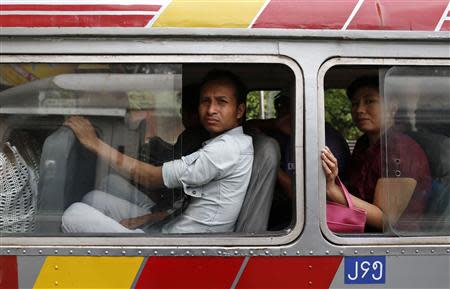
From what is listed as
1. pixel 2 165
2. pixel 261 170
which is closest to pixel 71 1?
pixel 2 165

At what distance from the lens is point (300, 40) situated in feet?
8.81

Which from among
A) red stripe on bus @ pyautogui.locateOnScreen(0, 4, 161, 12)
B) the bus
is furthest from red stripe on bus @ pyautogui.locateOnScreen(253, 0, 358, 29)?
red stripe on bus @ pyautogui.locateOnScreen(0, 4, 161, 12)

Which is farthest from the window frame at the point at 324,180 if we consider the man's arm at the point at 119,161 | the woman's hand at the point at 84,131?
the woman's hand at the point at 84,131

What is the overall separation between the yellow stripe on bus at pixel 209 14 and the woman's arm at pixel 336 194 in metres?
0.72

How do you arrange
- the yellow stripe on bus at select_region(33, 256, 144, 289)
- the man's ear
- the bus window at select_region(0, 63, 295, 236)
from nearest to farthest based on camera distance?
the yellow stripe on bus at select_region(33, 256, 144, 289) < the bus window at select_region(0, 63, 295, 236) < the man's ear

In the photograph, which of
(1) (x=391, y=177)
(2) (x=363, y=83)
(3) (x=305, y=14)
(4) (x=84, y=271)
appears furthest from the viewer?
(2) (x=363, y=83)

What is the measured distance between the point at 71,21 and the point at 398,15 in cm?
153

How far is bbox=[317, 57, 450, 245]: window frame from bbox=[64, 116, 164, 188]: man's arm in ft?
2.52

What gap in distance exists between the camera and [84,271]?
2604mm

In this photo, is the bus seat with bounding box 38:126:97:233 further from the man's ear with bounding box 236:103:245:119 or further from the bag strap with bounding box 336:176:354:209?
the bag strap with bounding box 336:176:354:209

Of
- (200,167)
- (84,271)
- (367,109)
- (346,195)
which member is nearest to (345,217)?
(346,195)

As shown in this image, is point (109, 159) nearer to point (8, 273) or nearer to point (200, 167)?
point (200, 167)

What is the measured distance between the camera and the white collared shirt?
2734 mm

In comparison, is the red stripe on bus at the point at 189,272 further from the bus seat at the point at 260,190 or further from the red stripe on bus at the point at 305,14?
the red stripe on bus at the point at 305,14
